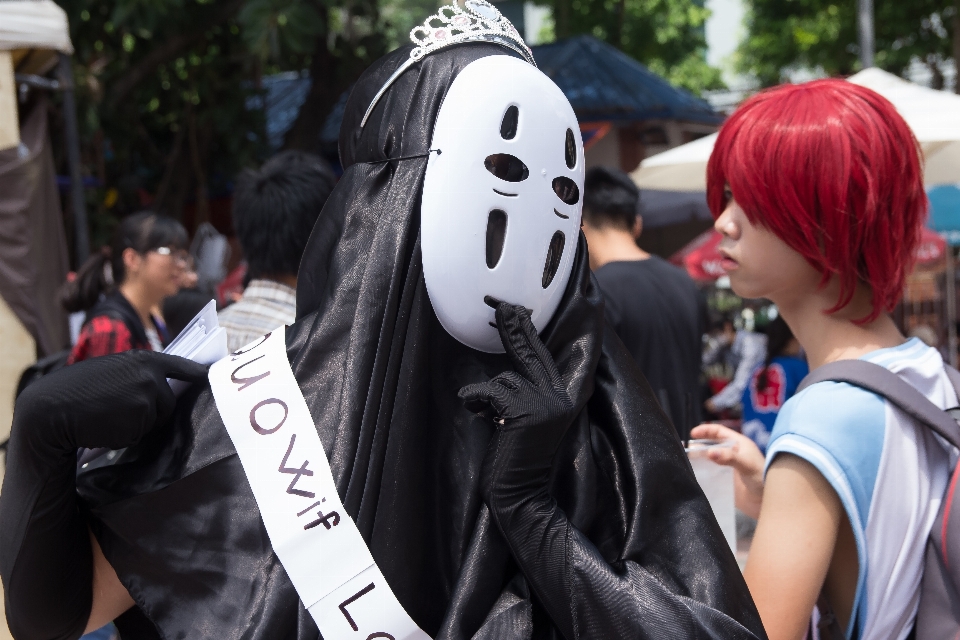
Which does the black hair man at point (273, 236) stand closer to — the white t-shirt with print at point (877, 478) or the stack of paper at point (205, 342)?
the stack of paper at point (205, 342)

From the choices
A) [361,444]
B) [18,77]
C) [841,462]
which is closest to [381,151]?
[361,444]

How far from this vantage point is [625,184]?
3.86 meters

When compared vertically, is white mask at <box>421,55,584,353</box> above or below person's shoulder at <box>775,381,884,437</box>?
above

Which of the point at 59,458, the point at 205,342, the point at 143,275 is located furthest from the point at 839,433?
the point at 143,275

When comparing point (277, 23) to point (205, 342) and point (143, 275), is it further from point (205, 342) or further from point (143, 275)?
point (205, 342)

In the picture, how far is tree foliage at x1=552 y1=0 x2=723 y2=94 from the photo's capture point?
548 inches

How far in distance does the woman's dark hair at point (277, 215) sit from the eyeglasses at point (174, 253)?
133 centimetres

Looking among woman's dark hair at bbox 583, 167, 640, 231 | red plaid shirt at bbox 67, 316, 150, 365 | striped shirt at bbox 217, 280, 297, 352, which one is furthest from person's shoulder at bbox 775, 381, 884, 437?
red plaid shirt at bbox 67, 316, 150, 365

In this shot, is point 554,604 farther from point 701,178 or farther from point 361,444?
point 701,178

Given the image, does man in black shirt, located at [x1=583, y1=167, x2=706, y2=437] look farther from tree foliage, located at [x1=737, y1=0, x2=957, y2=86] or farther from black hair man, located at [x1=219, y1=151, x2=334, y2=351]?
tree foliage, located at [x1=737, y1=0, x2=957, y2=86]

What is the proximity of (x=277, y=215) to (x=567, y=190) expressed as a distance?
5.61ft

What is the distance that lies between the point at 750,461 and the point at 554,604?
0.74 metres

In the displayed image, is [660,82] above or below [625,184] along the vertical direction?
below

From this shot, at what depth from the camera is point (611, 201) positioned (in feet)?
12.4
